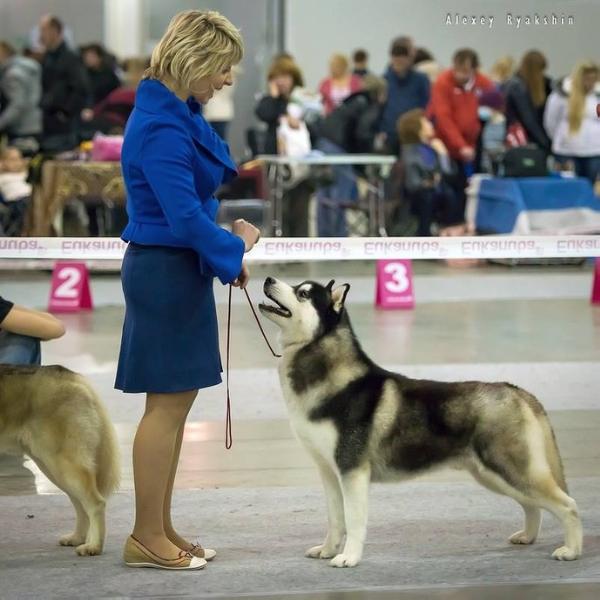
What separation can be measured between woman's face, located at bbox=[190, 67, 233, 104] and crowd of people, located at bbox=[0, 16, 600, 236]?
829cm

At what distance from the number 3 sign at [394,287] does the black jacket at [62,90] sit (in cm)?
529

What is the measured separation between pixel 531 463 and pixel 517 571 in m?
0.35

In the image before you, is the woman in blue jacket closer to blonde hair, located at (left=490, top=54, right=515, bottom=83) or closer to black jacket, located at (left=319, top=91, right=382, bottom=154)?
black jacket, located at (left=319, top=91, right=382, bottom=154)

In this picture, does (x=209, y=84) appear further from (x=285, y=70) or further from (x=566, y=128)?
(x=285, y=70)

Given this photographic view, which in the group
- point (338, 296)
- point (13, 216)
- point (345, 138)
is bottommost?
point (13, 216)

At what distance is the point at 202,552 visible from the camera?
168 inches

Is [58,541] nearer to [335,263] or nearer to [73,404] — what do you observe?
[73,404]

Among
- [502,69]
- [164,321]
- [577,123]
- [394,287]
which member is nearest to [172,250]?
[164,321]

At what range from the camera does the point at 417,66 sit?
49.6 feet

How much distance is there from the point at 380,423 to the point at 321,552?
1.64 ft

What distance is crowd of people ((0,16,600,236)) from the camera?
12820 millimetres

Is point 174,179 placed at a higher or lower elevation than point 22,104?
higher

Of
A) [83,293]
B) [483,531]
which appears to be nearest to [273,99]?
[83,293]

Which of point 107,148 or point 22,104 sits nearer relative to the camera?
point 107,148
